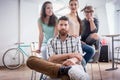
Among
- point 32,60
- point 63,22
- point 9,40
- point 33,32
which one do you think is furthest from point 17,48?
point 32,60

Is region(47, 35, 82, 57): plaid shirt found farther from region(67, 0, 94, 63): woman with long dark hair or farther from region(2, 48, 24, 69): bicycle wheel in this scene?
region(2, 48, 24, 69): bicycle wheel

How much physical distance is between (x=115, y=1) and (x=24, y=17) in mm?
2922

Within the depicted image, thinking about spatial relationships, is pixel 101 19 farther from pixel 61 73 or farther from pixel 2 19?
pixel 61 73

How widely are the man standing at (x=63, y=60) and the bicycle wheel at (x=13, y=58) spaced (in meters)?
3.61

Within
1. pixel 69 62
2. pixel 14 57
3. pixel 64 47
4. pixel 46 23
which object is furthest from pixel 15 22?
pixel 69 62

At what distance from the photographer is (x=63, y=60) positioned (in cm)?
147

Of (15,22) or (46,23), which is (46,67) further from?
(15,22)

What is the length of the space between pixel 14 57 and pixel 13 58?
0.04m

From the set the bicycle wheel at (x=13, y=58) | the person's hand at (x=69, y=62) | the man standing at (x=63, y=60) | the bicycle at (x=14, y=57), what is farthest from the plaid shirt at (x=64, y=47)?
the bicycle wheel at (x=13, y=58)

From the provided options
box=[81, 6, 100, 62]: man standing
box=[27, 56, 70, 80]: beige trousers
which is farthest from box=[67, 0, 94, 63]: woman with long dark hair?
box=[27, 56, 70, 80]: beige trousers

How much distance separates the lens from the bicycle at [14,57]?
5.05 meters

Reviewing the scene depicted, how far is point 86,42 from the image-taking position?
2.22 meters

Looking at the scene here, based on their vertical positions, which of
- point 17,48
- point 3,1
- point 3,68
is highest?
point 3,1

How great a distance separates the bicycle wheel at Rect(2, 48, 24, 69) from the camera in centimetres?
505
